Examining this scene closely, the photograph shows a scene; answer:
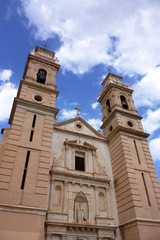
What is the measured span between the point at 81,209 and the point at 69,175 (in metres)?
2.96

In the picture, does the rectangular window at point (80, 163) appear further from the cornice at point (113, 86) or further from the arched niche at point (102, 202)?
the cornice at point (113, 86)

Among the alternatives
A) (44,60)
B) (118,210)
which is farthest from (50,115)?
(118,210)

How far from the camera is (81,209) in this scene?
16.9 metres

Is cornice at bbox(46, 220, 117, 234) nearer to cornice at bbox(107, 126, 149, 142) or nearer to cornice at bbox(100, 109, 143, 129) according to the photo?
cornice at bbox(107, 126, 149, 142)

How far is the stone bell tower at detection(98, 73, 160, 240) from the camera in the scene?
52.8ft

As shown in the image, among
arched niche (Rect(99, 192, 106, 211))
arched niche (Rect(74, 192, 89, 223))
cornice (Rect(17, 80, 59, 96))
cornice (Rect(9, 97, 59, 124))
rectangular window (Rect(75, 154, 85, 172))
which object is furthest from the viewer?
cornice (Rect(17, 80, 59, 96))

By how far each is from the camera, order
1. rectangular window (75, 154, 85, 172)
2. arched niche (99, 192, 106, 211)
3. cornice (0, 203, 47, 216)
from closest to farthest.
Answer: cornice (0, 203, 47, 216) < arched niche (99, 192, 106, 211) < rectangular window (75, 154, 85, 172)

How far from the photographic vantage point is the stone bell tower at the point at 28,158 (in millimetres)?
13188

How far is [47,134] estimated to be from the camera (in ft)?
60.1

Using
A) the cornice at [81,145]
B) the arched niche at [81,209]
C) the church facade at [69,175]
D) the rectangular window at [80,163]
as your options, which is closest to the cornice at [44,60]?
the church facade at [69,175]

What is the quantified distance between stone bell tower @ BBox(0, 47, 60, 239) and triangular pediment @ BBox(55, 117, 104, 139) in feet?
8.09

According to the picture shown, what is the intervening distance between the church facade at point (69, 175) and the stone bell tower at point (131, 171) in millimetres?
72

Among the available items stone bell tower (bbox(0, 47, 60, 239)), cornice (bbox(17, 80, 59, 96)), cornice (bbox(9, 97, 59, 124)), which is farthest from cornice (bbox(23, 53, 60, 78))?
cornice (bbox(9, 97, 59, 124))

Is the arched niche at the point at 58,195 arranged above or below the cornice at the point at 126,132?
below
